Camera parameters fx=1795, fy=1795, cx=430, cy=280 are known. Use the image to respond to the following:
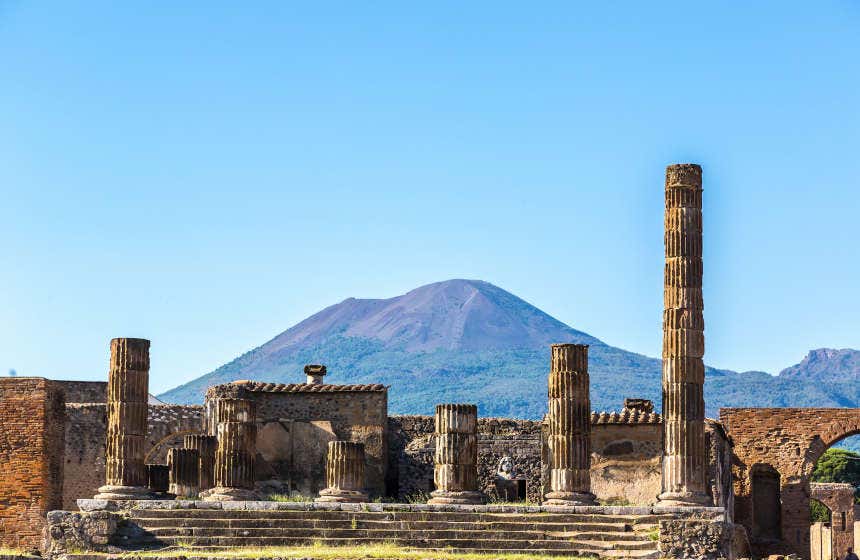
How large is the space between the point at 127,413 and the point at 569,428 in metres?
8.61

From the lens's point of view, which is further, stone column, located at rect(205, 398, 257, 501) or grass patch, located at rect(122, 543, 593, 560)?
stone column, located at rect(205, 398, 257, 501)

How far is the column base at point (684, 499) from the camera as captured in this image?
106ft

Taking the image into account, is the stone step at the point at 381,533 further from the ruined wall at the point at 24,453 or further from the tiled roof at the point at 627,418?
the tiled roof at the point at 627,418

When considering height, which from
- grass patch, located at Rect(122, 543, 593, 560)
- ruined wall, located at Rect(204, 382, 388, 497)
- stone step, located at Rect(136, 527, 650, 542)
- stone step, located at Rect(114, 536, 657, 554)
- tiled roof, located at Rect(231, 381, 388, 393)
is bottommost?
grass patch, located at Rect(122, 543, 593, 560)

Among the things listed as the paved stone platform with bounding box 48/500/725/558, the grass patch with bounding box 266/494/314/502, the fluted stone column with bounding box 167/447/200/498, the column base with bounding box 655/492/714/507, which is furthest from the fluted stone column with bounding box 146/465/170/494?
the column base with bounding box 655/492/714/507

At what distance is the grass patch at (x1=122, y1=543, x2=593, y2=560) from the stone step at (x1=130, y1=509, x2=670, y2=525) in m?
1.16

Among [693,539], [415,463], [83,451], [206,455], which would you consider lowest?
[693,539]

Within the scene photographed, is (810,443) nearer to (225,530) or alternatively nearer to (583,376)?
(583,376)

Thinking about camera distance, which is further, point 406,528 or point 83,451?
point 83,451

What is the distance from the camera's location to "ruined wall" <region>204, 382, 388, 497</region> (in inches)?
1671

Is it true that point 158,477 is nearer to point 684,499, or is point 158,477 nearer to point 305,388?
point 305,388

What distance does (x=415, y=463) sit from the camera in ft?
144

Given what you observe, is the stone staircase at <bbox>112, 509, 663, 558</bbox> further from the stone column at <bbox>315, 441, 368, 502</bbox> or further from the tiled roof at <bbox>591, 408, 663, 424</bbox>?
the tiled roof at <bbox>591, 408, 663, 424</bbox>

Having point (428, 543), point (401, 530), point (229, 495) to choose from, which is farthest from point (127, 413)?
point (428, 543)
